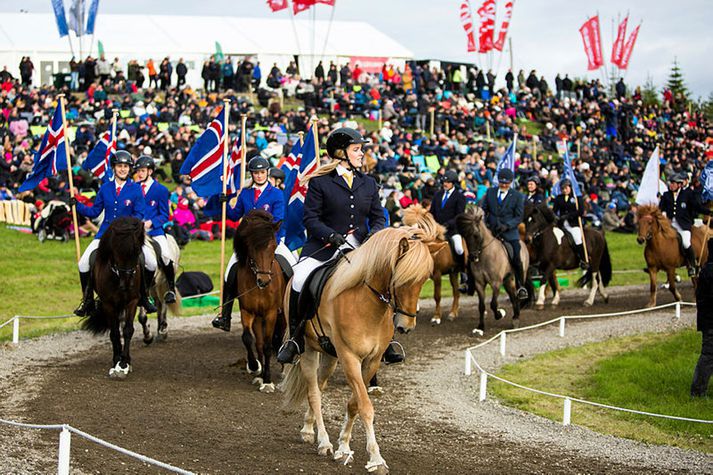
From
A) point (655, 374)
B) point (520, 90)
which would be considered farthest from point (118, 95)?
point (655, 374)

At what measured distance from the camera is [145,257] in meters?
13.6

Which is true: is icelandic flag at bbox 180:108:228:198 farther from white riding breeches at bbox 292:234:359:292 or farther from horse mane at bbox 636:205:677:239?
horse mane at bbox 636:205:677:239

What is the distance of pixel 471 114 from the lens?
44.9m

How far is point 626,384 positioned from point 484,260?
5.22m

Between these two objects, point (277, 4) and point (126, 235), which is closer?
point (126, 235)

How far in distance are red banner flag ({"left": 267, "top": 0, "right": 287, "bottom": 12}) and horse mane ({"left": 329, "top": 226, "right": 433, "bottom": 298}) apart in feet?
106

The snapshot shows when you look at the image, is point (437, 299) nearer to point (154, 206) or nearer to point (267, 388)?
point (154, 206)

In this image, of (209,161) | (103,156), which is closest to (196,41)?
(103,156)

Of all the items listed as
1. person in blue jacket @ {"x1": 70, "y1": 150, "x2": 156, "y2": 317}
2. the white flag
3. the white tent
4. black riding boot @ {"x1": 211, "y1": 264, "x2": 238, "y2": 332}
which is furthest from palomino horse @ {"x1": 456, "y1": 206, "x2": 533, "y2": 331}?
the white tent

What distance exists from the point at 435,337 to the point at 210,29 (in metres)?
33.1

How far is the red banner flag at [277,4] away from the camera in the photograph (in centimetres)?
3947

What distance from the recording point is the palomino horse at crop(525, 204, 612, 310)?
68.5ft

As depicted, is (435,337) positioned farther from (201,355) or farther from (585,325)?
(201,355)

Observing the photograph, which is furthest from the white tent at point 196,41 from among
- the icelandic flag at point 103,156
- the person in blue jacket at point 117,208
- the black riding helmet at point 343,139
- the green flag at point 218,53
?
the black riding helmet at point 343,139
